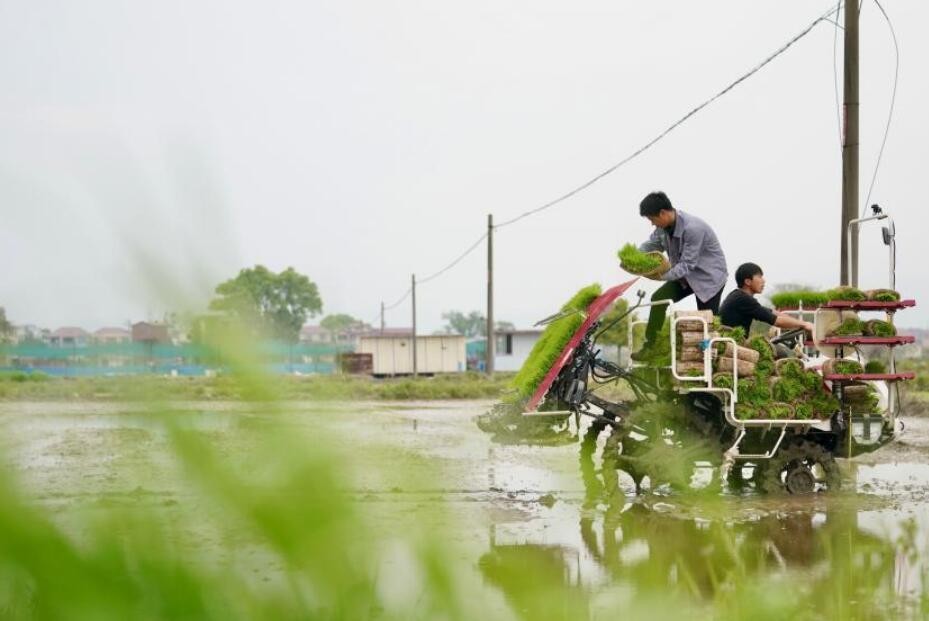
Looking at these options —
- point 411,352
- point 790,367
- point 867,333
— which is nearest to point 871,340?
point 867,333

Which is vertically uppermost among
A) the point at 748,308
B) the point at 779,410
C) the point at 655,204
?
the point at 655,204

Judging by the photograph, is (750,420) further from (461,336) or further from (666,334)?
(461,336)

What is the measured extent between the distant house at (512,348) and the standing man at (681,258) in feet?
209

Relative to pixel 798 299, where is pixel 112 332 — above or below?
below

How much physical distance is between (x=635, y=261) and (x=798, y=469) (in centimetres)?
257

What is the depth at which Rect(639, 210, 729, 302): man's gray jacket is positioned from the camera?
29.1ft

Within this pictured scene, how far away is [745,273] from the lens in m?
9.23

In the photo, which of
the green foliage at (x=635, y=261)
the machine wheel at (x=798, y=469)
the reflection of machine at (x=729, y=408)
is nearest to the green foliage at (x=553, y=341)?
the reflection of machine at (x=729, y=408)

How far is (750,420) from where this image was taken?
8.60 meters

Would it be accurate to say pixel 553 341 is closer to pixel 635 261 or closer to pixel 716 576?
pixel 635 261

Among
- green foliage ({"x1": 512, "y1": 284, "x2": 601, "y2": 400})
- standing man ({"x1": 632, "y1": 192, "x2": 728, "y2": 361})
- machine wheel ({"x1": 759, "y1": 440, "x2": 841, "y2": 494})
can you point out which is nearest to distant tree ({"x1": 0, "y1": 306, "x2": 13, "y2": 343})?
green foliage ({"x1": 512, "y1": 284, "x2": 601, "y2": 400})

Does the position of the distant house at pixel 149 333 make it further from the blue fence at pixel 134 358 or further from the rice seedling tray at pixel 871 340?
the rice seedling tray at pixel 871 340

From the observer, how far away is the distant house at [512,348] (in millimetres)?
73938

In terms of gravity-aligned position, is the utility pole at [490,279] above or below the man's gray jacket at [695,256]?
above
